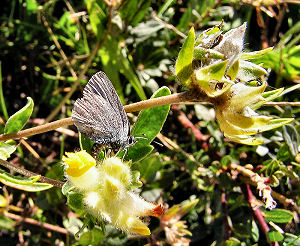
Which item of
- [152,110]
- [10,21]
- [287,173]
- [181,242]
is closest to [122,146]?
[152,110]

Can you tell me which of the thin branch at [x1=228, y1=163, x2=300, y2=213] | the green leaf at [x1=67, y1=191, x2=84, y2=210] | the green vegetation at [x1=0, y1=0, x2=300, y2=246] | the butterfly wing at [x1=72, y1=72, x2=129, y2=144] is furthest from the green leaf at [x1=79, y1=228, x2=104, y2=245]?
the thin branch at [x1=228, y1=163, x2=300, y2=213]

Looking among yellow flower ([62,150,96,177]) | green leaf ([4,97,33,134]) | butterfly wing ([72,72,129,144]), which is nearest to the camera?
A: yellow flower ([62,150,96,177])

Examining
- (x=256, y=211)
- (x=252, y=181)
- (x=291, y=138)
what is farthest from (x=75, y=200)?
(x=291, y=138)

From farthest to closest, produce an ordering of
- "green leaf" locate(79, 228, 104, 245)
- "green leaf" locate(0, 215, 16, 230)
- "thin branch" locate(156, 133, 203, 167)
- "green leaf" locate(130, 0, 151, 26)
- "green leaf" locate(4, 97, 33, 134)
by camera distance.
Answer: "green leaf" locate(130, 0, 151, 26)
"thin branch" locate(156, 133, 203, 167)
"green leaf" locate(0, 215, 16, 230)
"green leaf" locate(79, 228, 104, 245)
"green leaf" locate(4, 97, 33, 134)

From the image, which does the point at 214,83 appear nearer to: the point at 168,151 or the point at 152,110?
the point at 152,110

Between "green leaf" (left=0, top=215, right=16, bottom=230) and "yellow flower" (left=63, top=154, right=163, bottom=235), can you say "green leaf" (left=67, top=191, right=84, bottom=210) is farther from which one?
"green leaf" (left=0, top=215, right=16, bottom=230)

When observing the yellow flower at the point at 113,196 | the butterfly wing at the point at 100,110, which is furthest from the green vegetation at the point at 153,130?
the butterfly wing at the point at 100,110

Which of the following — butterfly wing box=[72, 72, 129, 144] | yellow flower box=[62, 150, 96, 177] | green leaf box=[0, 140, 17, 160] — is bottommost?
green leaf box=[0, 140, 17, 160]

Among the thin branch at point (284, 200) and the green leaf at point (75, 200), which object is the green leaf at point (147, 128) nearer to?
the green leaf at point (75, 200)
